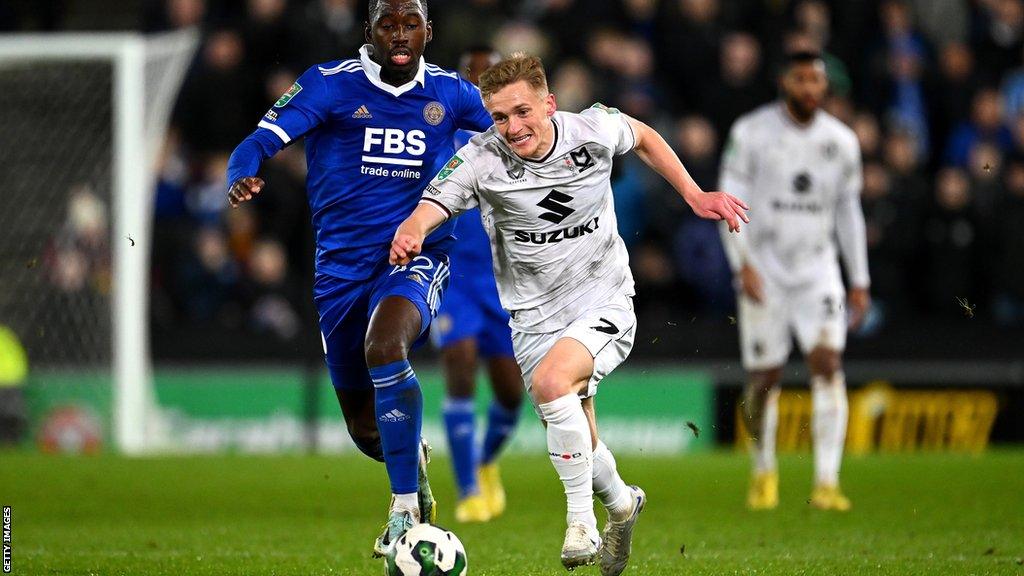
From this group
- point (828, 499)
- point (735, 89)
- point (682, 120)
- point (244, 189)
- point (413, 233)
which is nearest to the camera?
point (413, 233)

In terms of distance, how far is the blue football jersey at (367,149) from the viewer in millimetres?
6938

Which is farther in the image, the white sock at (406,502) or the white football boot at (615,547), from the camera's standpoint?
the white sock at (406,502)

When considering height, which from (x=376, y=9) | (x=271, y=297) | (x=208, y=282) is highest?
(x=376, y=9)

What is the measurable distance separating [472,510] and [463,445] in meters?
0.41

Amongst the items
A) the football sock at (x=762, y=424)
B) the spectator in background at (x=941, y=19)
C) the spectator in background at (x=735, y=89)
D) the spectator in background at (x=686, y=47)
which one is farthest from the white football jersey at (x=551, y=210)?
the spectator in background at (x=941, y=19)

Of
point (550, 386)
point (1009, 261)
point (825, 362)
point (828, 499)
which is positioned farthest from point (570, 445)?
point (1009, 261)

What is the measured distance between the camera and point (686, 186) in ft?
21.0

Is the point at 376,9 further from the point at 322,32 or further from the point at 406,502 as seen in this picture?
the point at 322,32

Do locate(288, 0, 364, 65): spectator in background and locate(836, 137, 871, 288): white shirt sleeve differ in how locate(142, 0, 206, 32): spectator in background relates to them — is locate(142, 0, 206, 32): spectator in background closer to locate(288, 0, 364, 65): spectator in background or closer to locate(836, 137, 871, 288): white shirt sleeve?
locate(288, 0, 364, 65): spectator in background

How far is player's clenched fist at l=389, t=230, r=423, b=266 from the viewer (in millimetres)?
5844

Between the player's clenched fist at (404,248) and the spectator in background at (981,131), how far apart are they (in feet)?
36.1

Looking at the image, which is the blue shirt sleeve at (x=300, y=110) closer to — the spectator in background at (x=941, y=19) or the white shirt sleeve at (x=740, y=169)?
the white shirt sleeve at (x=740, y=169)

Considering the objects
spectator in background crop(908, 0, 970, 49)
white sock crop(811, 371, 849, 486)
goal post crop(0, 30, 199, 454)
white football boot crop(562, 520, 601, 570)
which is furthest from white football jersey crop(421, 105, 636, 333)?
spectator in background crop(908, 0, 970, 49)

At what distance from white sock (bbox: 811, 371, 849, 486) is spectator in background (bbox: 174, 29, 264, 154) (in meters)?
7.43
